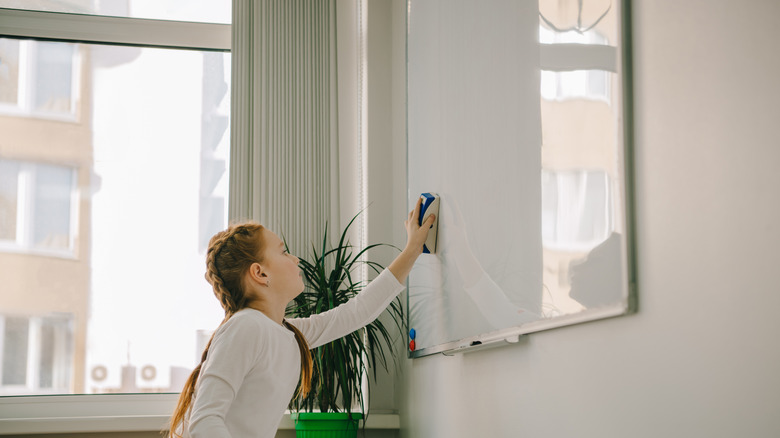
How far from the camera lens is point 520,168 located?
1639 mm

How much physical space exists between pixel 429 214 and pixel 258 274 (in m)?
0.55

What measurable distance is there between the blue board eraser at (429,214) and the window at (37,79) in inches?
88.4

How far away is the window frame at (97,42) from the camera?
327cm

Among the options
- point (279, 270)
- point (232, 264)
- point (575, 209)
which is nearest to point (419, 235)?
point (279, 270)

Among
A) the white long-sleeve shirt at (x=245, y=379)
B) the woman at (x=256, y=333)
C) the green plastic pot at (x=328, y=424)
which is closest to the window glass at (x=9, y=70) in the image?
the woman at (x=256, y=333)

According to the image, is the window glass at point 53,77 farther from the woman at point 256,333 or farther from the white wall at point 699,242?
the white wall at point 699,242

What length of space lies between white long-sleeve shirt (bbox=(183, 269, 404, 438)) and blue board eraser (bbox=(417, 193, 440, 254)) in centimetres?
50

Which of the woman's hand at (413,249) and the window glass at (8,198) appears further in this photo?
the window glass at (8,198)

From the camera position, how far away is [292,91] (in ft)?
12.3

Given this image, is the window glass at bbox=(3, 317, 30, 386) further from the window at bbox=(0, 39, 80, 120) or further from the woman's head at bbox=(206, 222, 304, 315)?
the woman's head at bbox=(206, 222, 304, 315)

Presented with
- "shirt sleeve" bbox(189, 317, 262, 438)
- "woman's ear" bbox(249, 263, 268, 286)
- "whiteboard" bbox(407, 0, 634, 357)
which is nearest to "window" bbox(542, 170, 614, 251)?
"whiteboard" bbox(407, 0, 634, 357)

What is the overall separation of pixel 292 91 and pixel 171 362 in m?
1.41

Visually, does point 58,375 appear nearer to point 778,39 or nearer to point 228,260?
point 228,260

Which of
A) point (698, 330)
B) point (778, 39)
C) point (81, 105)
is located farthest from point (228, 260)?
point (81, 105)
